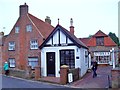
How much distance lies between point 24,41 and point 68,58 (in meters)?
9.70

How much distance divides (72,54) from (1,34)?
63.1 feet

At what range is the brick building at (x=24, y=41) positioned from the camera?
30.5 meters

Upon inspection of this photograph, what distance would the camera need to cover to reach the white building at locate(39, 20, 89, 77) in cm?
2416

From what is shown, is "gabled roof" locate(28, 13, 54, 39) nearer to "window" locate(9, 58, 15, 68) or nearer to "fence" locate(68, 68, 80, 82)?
"window" locate(9, 58, 15, 68)

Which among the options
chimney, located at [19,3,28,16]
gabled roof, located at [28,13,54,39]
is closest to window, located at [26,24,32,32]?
gabled roof, located at [28,13,54,39]

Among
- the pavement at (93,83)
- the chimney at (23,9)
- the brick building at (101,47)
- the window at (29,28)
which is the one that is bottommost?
the pavement at (93,83)

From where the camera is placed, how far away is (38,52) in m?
29.8

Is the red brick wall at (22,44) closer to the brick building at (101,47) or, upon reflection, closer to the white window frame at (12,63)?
the white window frame at (12,63)

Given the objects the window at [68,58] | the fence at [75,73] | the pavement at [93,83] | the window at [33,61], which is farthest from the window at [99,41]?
the pavement at [93,83]

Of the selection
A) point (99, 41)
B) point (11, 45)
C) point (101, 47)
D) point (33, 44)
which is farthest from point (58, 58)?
point (99, 41)

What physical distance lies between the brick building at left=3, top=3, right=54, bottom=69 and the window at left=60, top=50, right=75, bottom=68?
5893mm

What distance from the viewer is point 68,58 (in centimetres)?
2452

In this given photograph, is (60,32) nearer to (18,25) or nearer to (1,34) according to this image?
(18,25)

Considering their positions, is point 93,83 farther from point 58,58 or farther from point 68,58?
point 58,58
